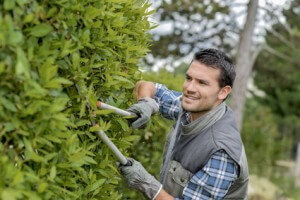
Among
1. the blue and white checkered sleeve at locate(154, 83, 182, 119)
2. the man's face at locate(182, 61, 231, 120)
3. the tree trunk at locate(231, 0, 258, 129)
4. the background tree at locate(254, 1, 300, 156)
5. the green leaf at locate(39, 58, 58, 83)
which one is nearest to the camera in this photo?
the green leaf at locate(39, 58, 58, 83)

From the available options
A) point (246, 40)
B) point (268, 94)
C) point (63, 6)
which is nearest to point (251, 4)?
point (246, 40)

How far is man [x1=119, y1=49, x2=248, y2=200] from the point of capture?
2.84 metres

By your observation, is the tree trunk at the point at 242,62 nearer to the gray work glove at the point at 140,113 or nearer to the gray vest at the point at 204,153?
the gray vest at the point at 204,153

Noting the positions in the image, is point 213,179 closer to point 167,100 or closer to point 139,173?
point 139,173

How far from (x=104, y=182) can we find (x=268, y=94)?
68.9 ft

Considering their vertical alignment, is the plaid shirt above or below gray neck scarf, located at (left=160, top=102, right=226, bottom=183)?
below

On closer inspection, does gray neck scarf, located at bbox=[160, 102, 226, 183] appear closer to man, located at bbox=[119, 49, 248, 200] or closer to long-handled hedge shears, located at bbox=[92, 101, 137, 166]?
man, located at bbox=[119, 49, 248, 200]

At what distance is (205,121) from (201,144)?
169 millimetres

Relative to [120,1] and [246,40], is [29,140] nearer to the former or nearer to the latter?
[120,1]

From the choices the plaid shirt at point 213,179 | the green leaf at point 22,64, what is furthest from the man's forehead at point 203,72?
the green leaf at point 22,64

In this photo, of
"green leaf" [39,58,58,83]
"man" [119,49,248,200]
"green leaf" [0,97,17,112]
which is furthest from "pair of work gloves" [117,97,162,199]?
"green leaf" [0,97,17,112]

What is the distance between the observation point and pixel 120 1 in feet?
8.63

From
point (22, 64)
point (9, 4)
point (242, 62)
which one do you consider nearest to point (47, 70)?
Answer: point (22, 64)

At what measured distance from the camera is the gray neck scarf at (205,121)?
3.13 meters
